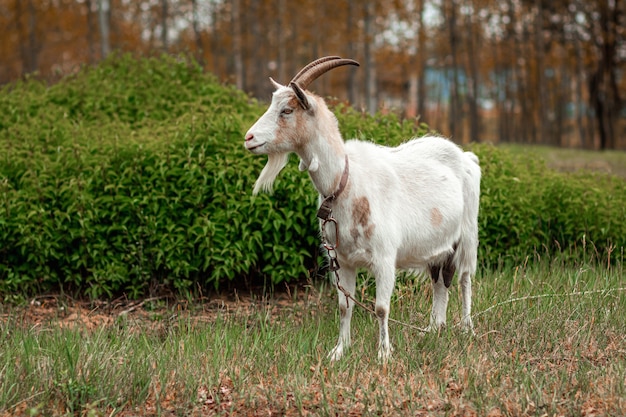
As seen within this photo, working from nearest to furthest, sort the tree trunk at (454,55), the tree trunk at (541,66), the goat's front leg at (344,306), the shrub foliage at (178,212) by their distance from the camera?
the goat's front leg at (344,306) < the shrub foliage at (178,212) < the tree trunk at (541,66) < the tree trunk at (454,55)

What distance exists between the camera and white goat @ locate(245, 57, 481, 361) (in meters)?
4.53

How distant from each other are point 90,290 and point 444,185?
3.59m

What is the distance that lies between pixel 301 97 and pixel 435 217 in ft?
4.57

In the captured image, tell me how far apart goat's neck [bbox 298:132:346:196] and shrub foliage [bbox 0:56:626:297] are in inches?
87.8

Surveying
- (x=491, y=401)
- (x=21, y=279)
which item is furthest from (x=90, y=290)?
(x=491, y=401)

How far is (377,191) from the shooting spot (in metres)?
4.86

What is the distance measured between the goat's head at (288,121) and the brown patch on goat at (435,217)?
44.2 inches

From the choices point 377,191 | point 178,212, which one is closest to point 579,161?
point 178,212

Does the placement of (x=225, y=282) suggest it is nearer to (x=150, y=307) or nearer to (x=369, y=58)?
(x=150, y=307)

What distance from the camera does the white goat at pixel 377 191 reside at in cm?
453

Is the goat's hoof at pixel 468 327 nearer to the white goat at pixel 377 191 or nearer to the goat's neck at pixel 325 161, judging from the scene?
the white goat at pixel 377 191

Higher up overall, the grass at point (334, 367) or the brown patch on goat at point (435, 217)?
the brown patch on goat at point (435, 217)

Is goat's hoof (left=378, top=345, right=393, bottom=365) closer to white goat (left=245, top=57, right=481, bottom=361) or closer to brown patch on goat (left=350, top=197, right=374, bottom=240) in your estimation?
white goat (left=245, top=57, right=481, bottom=361)

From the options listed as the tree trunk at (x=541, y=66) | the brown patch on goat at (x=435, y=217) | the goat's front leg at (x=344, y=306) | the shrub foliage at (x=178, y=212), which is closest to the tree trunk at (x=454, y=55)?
the tree trunk at (x=541, y=66)
